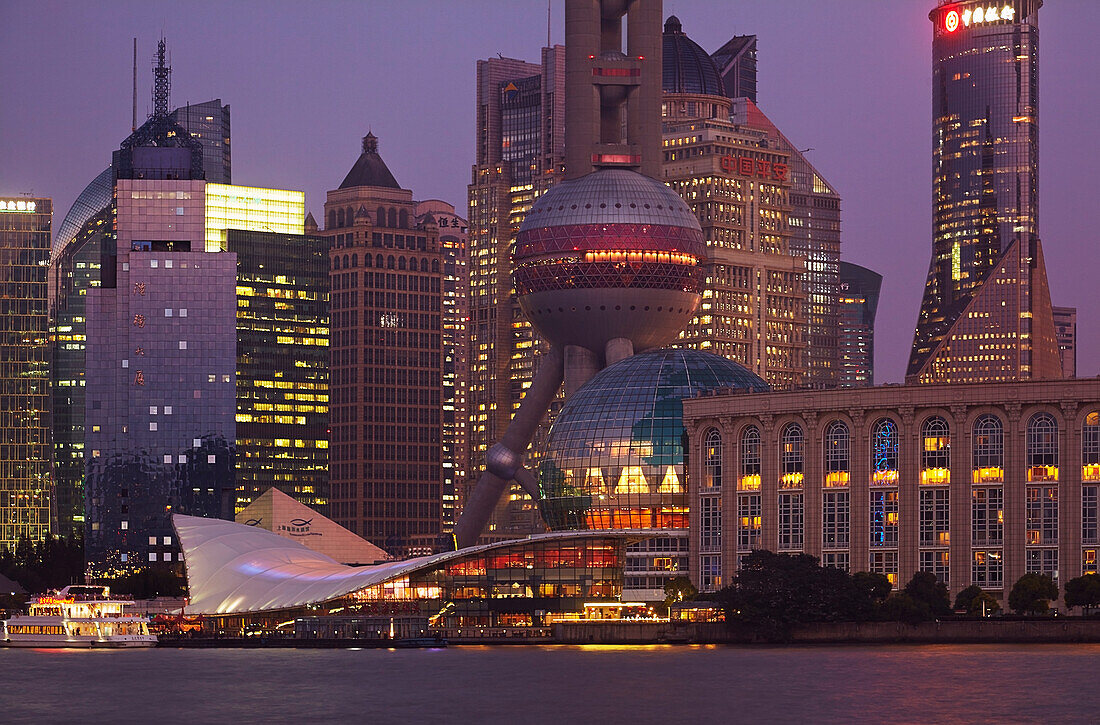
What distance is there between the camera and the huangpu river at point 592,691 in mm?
148875

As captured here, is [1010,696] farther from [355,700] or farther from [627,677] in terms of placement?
[355,700]

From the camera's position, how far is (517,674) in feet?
594

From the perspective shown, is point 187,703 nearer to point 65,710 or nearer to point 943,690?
point 65,710

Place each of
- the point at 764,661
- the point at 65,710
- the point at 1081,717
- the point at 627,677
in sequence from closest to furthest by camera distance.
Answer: the point at 1081,717
the point at 65,710
the point at 627,677
the point at 764,661

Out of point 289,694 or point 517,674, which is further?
point 517,674

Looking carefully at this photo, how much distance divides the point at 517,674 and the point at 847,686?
2740 centimetres

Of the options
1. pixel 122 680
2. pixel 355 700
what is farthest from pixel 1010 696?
pixel 122 680

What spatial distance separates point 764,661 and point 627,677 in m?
19.7

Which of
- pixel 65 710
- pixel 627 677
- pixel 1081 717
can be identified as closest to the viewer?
pixel 1081 717

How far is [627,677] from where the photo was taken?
17662 centimetres

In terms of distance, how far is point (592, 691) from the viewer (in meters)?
165

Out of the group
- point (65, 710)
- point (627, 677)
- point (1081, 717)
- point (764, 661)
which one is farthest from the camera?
point (764, 661)

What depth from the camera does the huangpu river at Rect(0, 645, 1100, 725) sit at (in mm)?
148875

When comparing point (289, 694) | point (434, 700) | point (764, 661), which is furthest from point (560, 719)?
point (764, 661)
